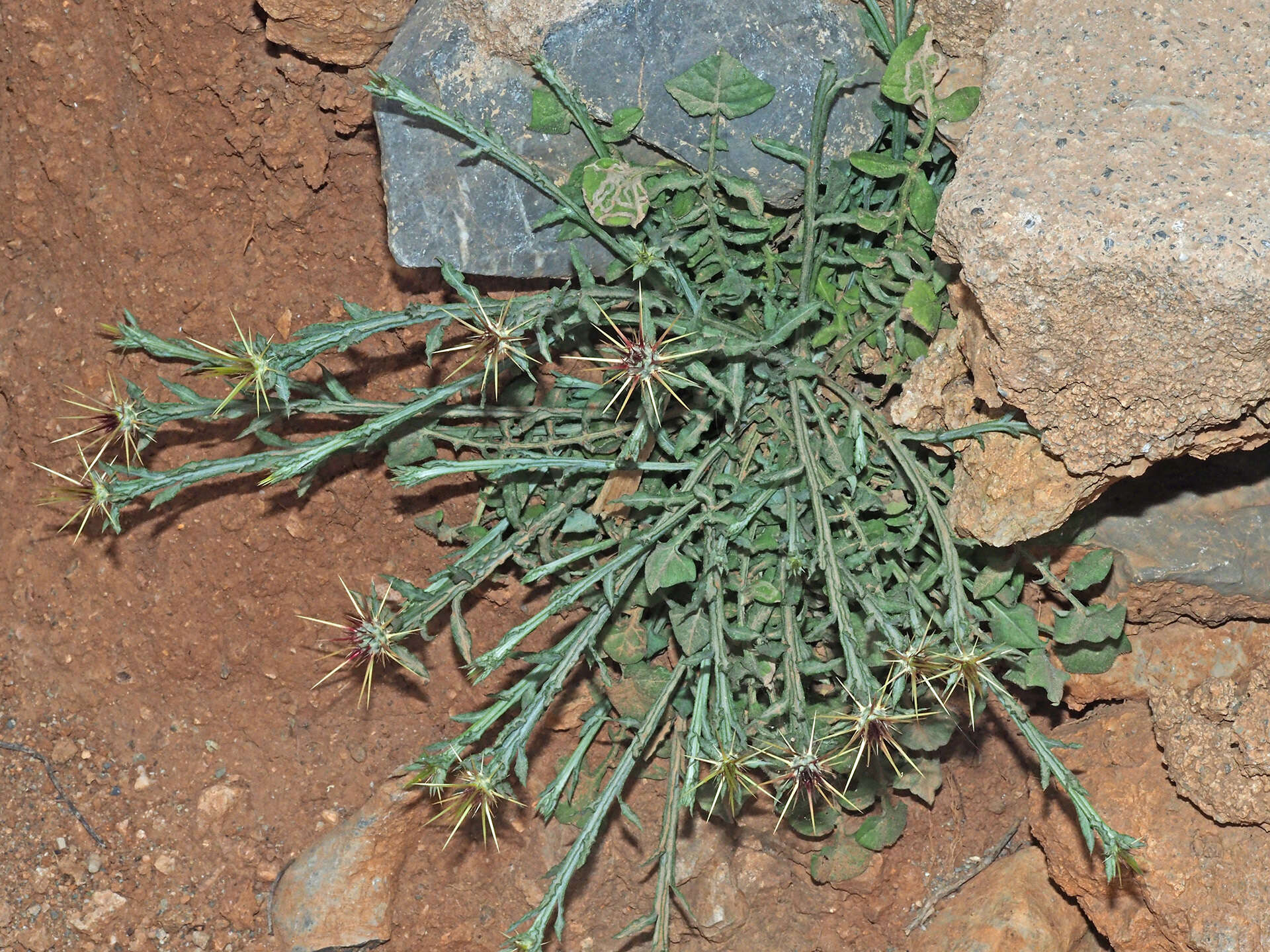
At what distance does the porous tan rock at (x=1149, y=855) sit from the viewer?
287 centimetres

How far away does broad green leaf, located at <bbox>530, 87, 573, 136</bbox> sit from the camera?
2.73 m

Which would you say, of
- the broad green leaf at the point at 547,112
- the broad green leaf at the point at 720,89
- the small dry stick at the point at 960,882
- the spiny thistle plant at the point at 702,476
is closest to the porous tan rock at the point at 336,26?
the spiny thistle plant at the point at 702,476

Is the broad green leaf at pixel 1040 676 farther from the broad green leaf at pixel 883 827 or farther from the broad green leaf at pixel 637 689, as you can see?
the broad green leaf at pixel 637 689

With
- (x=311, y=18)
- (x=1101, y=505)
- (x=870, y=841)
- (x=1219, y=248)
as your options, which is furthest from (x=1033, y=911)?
(x=311, y=18)

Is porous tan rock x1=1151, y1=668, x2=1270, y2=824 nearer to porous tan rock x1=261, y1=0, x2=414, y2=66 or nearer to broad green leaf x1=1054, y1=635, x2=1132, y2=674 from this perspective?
broad green leaf x1=1054, y1=635, x2=1132, y2=674

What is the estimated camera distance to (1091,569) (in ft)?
9.39

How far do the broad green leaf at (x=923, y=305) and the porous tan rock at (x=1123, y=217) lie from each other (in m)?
0.30

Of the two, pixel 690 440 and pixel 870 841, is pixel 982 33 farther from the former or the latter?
pixel 870 841

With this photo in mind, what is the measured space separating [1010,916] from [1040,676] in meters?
0.75

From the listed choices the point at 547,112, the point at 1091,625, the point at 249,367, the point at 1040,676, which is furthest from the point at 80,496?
the point at 1091,625

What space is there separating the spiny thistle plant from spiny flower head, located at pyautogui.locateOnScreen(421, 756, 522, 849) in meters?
0.02

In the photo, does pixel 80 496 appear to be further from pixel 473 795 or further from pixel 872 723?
pixel 872 723

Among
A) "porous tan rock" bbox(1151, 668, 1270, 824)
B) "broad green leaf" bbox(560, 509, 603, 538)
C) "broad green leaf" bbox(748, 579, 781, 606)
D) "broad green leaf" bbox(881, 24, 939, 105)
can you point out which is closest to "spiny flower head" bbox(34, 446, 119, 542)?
"broad green leaf" bbox(560, 509, 603, 538)

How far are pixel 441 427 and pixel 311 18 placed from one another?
1.14 m
